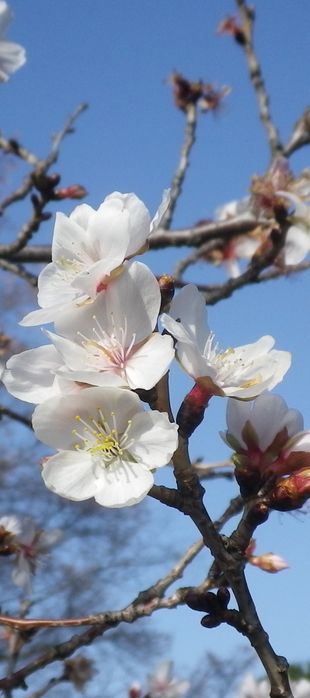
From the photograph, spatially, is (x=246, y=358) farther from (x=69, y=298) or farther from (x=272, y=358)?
(x=69, y=298)

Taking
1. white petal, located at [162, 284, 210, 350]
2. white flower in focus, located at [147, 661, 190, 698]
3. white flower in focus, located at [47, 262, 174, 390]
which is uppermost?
white petal, located at [162, 284, 210, 350]

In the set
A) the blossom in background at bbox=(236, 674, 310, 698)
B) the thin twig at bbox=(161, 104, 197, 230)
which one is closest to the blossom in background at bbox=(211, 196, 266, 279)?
the thin twig at bbox=(161, 104, 197, 230)

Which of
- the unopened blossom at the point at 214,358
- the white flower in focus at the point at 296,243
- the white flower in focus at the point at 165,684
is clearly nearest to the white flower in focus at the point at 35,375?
the unopened blossom at the point at 214,358

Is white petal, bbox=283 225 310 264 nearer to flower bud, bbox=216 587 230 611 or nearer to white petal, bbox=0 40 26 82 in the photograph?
white petal, bbox=0 40 26 82

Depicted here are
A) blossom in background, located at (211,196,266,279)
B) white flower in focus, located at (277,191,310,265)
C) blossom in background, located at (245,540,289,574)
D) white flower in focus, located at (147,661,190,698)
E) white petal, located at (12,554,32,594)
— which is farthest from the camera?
white flower in focus, located at (147,661,190,698)

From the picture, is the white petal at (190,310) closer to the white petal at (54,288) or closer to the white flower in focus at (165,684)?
the white petal at (54,288)

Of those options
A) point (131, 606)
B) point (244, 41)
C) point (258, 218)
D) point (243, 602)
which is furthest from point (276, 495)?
point (244, 41)
